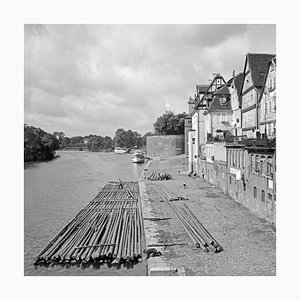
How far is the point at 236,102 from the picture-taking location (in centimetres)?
3691

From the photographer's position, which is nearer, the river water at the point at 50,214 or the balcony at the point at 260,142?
the river water at the point at 50,214

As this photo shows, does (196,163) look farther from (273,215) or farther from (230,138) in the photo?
(273,215)

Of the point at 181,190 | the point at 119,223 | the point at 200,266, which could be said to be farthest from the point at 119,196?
the point at 200,266

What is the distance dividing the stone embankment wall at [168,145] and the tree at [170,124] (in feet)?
21.7

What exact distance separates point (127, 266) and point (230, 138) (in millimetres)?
17964

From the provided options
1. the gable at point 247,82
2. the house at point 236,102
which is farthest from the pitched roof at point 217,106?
the gable at point 247,82

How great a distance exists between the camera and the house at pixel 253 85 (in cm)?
2878

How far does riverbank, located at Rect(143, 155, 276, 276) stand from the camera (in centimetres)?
1288

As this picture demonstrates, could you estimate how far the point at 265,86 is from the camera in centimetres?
2644

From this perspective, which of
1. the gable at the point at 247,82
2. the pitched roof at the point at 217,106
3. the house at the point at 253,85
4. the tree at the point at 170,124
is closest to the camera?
the house at the point at 253,85

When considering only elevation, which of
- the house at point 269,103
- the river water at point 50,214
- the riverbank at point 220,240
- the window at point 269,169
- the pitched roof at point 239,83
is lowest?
the river water at point 50,214

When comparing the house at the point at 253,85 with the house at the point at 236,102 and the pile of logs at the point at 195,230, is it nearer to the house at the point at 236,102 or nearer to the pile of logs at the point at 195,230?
the house at the point at 236,102

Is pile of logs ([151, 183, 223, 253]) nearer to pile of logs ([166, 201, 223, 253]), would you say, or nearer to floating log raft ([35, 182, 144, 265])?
pile of logs ([166, 201, 223, 253])

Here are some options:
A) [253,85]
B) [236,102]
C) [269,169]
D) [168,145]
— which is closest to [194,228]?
[269,169]
